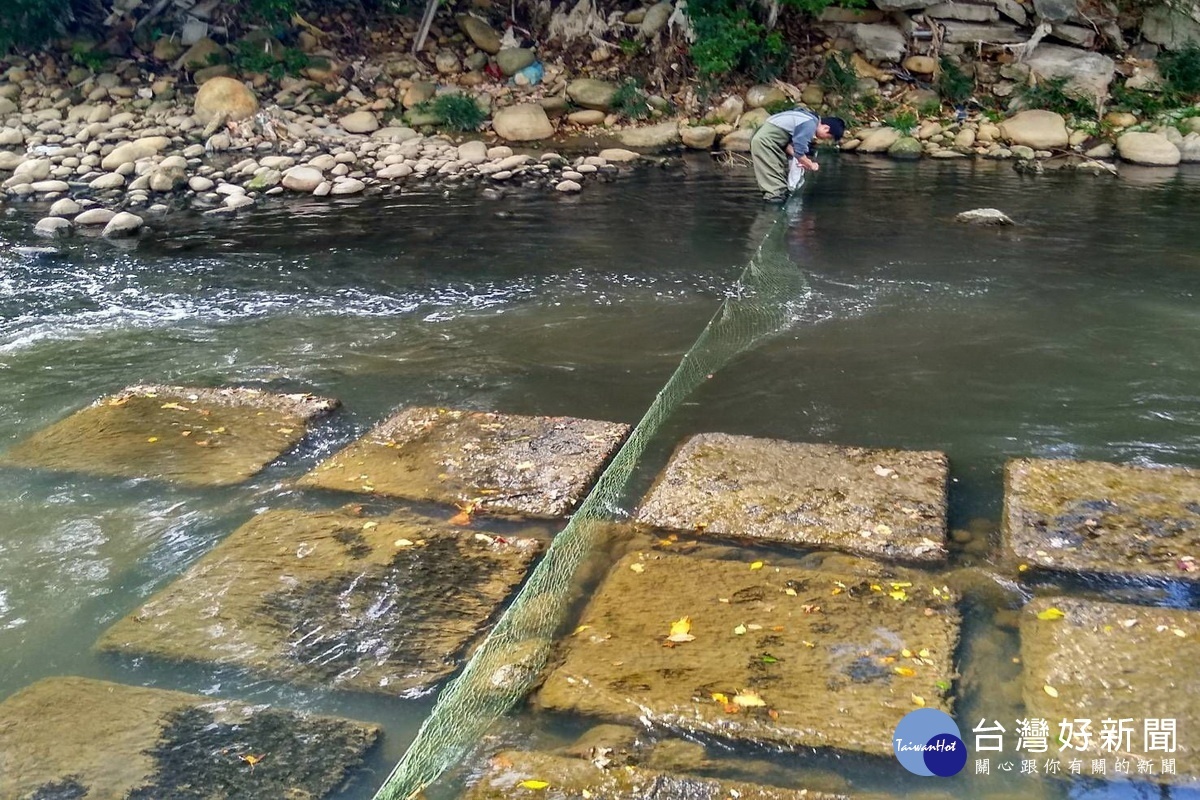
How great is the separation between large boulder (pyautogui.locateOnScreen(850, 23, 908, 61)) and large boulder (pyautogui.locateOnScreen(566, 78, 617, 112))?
4062 mm

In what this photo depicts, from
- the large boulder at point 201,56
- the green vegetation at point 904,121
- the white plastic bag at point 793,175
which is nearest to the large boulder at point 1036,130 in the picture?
the green vegetation at point 904,121

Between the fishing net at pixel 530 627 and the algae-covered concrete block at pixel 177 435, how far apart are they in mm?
1720

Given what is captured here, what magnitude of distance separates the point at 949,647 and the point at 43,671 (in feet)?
9.85

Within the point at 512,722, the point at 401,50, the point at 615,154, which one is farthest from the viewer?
the point at 401,50

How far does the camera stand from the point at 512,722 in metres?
2.98

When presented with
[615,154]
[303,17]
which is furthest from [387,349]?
[303,17]

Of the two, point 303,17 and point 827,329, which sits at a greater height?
point 303,17

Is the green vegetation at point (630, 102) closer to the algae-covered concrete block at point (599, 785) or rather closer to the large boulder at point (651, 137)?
the large boulder at point (651, 137)

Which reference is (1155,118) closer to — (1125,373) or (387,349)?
(1125,373)

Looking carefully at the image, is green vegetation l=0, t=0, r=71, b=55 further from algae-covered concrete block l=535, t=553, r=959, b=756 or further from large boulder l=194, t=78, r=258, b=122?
algae-covered concrete block l=535, t=553, r=959, b=756

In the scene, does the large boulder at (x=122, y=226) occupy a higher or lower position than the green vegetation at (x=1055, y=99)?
lower

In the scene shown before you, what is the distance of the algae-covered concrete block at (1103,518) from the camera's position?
12.0ft

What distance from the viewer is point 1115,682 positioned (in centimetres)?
300

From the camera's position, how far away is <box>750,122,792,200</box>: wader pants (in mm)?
9742
